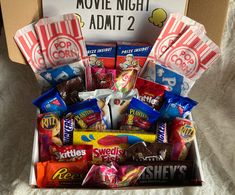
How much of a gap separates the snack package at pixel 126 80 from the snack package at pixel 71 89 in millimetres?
110

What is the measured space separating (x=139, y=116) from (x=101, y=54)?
23 cm

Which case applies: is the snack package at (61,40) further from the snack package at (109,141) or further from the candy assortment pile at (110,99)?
the snack package at (109,141)

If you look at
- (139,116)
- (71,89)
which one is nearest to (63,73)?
(71,89)

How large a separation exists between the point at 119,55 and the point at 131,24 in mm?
99

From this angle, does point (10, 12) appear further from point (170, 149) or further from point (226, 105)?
point (226, 105)

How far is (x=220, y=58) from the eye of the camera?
1.26 meters

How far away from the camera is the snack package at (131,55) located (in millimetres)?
1143

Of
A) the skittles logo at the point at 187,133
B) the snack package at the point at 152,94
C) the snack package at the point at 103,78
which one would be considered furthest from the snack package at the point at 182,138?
the snack package at the point at 103,78

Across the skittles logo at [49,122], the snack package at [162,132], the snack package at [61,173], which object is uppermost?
the skittles logo at [49,122]

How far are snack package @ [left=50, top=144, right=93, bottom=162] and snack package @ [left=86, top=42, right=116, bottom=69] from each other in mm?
289

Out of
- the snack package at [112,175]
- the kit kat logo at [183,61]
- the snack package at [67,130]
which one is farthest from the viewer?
the kit kat logo at [183,61]

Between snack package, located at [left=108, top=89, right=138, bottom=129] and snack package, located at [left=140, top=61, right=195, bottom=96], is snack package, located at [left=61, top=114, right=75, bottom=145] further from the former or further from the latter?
snack package, located at [left=140, top=61, right=195, bottom=96]

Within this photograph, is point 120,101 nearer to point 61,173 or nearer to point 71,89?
point 71,89

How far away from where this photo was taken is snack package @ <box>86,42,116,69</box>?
1146 millimetres
